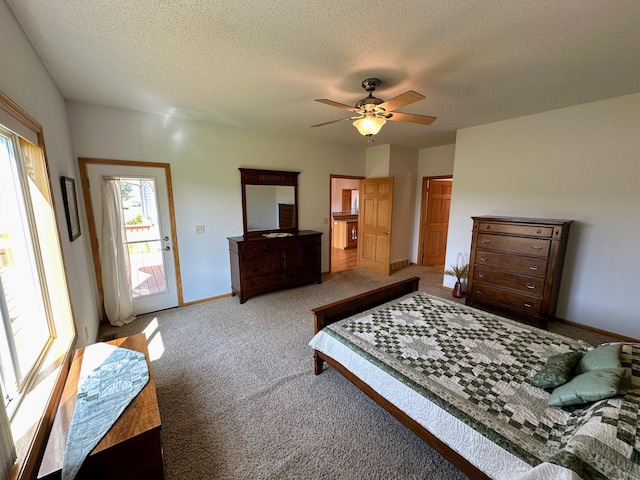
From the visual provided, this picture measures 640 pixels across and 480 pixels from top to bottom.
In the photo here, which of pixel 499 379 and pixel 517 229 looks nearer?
pixel 499 379

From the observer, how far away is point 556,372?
1.44 meters

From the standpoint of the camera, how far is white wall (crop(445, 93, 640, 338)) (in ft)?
9.12

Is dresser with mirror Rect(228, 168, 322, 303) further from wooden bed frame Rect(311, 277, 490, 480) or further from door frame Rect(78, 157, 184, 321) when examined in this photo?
wooden bed frame Rect(311, 277, 490, 480)

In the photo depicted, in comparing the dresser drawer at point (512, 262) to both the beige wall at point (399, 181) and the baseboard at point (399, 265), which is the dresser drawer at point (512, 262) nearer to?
the beige wall at point (399, 181)

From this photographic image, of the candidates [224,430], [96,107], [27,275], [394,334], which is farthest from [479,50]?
[96,107]

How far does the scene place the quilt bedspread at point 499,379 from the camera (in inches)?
37.9

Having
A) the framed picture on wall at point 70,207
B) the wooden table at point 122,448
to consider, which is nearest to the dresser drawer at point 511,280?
the wooden table at point 122,448

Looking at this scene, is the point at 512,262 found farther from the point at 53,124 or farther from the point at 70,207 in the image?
the point at 53,124

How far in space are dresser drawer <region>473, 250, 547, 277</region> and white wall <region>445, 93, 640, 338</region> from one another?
578 millimetres

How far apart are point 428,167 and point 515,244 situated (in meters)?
2.79

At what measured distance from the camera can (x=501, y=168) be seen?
3.62 m

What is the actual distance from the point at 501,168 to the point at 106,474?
15.3ft

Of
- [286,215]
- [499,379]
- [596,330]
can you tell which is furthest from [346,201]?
[499,379]

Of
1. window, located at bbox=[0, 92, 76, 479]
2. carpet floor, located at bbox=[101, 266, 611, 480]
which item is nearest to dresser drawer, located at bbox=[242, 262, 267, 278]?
carpet floor, located at bbox=[101, 266, 611, 480]
